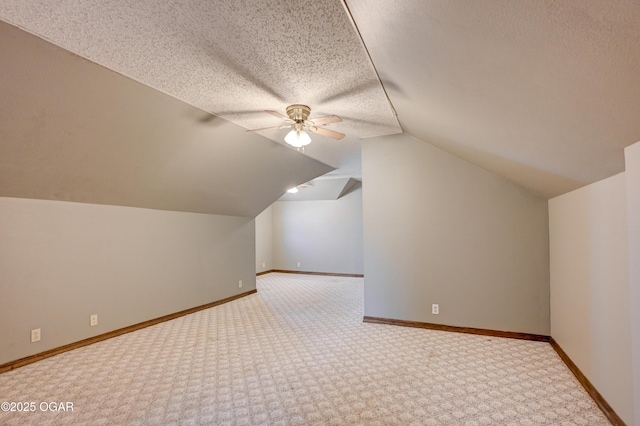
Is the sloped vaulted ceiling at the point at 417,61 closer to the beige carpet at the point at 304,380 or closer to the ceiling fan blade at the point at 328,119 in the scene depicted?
the ceiling fan blade at the point at 328,119

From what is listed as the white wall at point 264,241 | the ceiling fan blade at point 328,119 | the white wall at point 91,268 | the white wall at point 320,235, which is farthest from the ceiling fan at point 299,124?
the white wall at point 264,241

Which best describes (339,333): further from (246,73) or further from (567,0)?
(567,0)

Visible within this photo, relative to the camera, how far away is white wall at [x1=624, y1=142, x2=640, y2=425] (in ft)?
5.20

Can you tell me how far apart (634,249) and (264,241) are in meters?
7.87

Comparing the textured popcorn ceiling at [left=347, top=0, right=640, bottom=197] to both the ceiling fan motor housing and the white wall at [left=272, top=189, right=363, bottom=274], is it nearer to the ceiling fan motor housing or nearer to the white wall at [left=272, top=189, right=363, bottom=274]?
the ceiling fan motor housing

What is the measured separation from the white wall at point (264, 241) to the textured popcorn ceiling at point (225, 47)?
5672 mm

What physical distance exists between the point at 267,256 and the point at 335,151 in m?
4.92

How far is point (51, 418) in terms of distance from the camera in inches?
82.5

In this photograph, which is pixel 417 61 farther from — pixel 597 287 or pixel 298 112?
pixel 597 287

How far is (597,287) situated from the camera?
221cm

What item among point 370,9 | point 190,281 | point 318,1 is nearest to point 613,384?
point 370,9

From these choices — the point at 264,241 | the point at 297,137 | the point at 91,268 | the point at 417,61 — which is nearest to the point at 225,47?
the point at 297,137

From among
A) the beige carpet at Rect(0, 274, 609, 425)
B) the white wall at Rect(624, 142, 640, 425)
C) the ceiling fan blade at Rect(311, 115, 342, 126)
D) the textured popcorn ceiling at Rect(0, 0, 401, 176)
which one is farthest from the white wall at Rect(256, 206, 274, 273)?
the white wall at Rect(624, 142, 640, 425)

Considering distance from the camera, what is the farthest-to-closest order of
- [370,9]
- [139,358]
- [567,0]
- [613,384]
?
[139,358]
[613,384]
[370,9]
[567,0]
